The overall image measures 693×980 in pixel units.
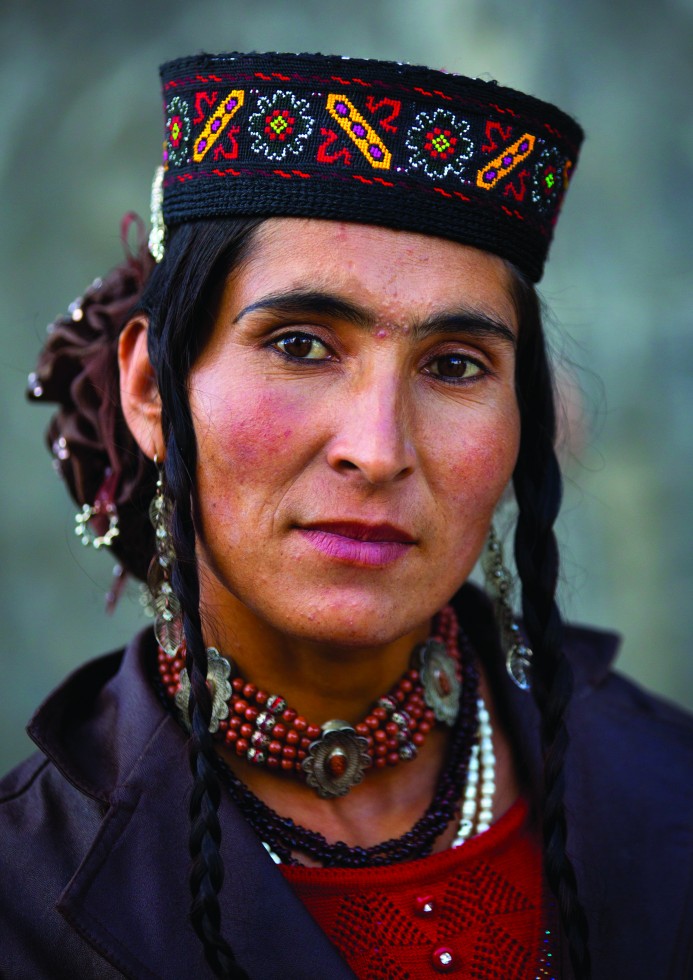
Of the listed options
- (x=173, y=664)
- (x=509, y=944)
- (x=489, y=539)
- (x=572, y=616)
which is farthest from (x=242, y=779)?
(x=572, y=616)

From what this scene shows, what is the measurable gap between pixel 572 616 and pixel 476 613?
1777 millimetres

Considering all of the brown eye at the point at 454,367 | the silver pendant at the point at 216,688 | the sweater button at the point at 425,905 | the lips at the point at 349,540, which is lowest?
the sweater button at the point at 425,905

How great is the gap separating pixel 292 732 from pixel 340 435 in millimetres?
624

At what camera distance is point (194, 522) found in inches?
73.1

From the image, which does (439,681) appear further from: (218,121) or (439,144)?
(218,121)

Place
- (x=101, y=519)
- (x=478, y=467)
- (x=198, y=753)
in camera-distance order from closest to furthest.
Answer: (x=198, y=753) < (x=478, y=467) < (x=101, y=519)

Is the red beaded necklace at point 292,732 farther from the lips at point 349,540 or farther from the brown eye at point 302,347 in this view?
the brown eye at point 302,347

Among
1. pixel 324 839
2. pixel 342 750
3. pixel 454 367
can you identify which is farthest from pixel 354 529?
pixel 324 839

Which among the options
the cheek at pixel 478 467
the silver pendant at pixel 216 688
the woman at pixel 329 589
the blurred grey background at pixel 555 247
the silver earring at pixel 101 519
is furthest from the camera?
the blurred grey background at pixel 555 247

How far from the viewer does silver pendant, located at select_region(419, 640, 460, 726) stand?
214 cm

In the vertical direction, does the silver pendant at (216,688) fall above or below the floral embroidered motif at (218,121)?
below

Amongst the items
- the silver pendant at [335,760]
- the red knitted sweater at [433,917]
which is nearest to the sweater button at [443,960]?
the red knitted sweater at [433,917]

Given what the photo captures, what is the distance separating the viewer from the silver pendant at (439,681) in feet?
7.03

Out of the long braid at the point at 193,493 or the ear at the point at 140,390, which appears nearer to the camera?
the long braid at the point at 193,493
